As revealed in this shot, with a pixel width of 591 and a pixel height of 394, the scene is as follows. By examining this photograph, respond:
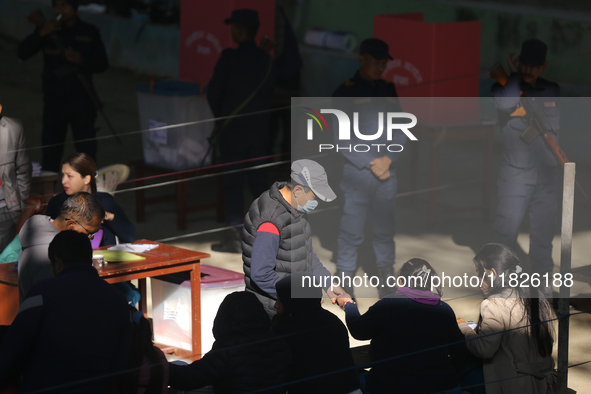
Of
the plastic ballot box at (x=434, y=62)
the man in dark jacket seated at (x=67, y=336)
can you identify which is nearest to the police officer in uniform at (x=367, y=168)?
the plastic ballot box at (x=434, y=62)

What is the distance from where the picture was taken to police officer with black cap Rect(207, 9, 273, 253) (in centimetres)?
722

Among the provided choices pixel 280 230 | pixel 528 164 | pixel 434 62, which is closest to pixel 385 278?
pixel 528 164

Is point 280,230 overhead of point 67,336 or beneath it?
overhead

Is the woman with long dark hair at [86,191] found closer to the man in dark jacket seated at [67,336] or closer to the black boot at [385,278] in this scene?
the man in dark jacket seated at [67,336]

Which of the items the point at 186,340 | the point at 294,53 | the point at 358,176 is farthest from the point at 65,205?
the point at 294,53

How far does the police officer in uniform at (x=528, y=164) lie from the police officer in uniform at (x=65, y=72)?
3.83 meters

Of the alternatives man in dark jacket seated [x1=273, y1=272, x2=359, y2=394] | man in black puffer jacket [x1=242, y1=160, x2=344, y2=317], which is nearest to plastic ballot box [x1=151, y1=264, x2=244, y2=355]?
man in black puffer jacket [x1=242, y1=160, x2=344, y2=317]

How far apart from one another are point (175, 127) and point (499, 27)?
5.95 meters

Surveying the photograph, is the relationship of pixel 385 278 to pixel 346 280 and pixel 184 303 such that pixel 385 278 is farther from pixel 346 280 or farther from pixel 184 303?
pixel 184 303

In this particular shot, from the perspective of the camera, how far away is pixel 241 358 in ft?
12.0

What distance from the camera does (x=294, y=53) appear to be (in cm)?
828

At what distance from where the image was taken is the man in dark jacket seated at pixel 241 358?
3641mm

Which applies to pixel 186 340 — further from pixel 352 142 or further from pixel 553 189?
pixel 553 189

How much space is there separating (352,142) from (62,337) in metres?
3.07
